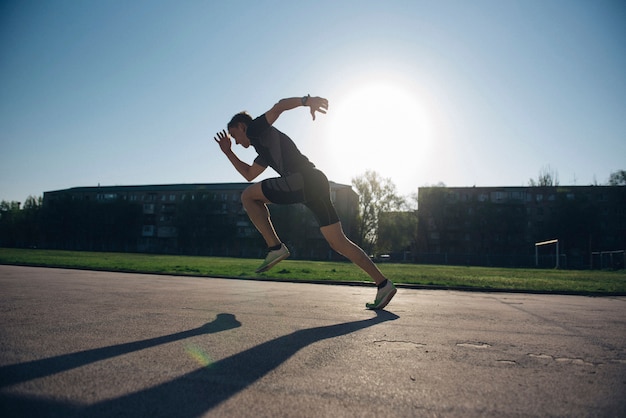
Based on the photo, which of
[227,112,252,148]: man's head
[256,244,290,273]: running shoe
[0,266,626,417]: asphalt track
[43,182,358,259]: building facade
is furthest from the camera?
[43,182,358,259]: building facade

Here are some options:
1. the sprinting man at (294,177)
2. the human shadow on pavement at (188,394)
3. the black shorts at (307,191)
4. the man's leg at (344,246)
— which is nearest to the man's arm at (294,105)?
the sprinting man at (294,177)

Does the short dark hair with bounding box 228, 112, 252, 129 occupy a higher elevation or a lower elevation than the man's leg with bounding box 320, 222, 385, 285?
higher

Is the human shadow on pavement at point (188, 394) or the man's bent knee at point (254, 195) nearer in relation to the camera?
the human shadow on pavement at point (188, 394)

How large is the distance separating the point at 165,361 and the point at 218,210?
261 feet

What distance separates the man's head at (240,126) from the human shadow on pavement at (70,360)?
2503 mm

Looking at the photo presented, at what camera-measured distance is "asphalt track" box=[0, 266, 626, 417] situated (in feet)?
4.98

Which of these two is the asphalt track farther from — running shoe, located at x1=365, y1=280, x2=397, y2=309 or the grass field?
the grass field

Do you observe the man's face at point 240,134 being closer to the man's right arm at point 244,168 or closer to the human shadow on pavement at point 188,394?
the man's right arm at point 244,168

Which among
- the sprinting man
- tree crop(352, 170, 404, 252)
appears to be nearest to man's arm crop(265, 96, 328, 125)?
the sprinting man

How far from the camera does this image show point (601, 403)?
5.27 ft

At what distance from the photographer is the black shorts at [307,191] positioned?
442cm

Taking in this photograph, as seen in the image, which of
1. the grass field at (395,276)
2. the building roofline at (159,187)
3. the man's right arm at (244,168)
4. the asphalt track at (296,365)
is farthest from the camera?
the building roofline at (159,187)

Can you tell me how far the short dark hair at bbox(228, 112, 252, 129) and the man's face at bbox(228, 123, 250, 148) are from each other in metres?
0.04

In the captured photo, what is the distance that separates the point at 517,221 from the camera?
67.4m
